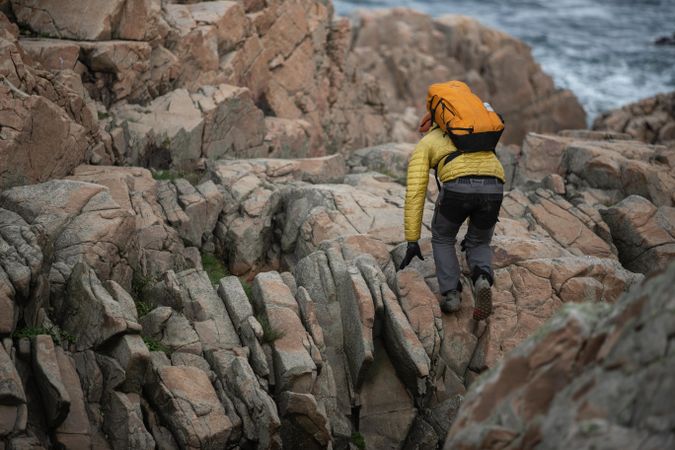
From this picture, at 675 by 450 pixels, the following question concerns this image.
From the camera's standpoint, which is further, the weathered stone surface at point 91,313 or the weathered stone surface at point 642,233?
the weathered stone surface at point 642,233

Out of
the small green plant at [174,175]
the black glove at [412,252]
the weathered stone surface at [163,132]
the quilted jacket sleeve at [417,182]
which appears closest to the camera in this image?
the quilted jacket sleeve at [417,182]

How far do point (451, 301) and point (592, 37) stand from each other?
52.7 meters

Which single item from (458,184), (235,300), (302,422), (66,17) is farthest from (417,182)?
(66,17)

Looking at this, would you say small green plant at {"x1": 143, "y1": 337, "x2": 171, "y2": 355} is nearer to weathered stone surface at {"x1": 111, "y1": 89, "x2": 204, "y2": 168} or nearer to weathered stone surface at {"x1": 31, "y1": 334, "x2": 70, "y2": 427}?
weathered stone surface at {"x1": 31, "y1": 334, "x2": 70, "y2": 427}

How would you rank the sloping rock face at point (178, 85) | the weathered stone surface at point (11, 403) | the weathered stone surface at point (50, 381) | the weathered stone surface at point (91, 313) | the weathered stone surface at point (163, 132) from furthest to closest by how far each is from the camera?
the weathered stone surface at point (163, 132) → the sloping rock face at point (178, 85) → the weathered stone surface at point (91, 313) → the weathered stone surface at point (50, 381) → the weathered stone surface at point (11, 403)

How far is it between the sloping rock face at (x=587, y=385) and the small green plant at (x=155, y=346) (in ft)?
15.9

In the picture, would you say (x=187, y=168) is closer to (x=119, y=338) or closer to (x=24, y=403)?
(x=119, y=338)

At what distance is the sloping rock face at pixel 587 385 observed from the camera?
542 centimetres

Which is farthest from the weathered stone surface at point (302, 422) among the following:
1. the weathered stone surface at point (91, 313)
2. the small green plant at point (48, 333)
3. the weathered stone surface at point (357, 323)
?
the small green plant at point (48, 333)

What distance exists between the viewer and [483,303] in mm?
10734

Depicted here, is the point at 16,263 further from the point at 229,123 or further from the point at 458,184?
the point at 229,123

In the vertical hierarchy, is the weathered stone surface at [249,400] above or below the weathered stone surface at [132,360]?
below

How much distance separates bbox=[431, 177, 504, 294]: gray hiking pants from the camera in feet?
34.5

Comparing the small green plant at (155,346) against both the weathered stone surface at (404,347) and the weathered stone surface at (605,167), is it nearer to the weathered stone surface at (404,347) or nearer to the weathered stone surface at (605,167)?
the weathered stone surface at (404,347)
